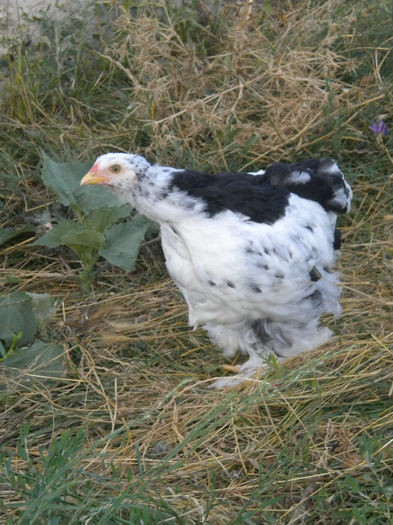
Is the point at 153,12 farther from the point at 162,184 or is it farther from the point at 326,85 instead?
the point at 162,184

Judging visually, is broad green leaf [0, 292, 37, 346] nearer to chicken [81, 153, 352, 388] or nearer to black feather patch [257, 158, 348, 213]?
chicken [81, 153, 352, 388]

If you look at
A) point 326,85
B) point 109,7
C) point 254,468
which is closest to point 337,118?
point 326,85

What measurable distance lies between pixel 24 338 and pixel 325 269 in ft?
4.23

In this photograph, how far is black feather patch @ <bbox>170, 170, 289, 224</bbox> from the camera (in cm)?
265

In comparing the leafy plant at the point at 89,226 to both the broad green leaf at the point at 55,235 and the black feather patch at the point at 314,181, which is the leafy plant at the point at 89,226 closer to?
the broad green leaf at the point at 55,235

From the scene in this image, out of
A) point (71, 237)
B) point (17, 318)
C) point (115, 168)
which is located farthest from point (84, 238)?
point (115, 168)

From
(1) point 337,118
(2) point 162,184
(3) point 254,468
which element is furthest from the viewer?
(1) point 337,118

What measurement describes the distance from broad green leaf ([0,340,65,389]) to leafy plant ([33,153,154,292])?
→ 1.78ft

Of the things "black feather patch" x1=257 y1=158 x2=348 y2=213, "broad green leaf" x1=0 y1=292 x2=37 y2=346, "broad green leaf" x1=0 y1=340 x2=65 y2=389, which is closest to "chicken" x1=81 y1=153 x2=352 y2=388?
"black feather patch" x1=257 y1=158 x2=348 y2=213

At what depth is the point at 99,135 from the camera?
414 cm

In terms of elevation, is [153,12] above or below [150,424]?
above

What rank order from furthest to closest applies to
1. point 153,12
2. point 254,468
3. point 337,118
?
point 153,12
point 337,118
point 254,468

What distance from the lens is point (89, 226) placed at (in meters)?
3.44

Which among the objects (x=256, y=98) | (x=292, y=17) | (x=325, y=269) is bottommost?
(x=325, y=269)
